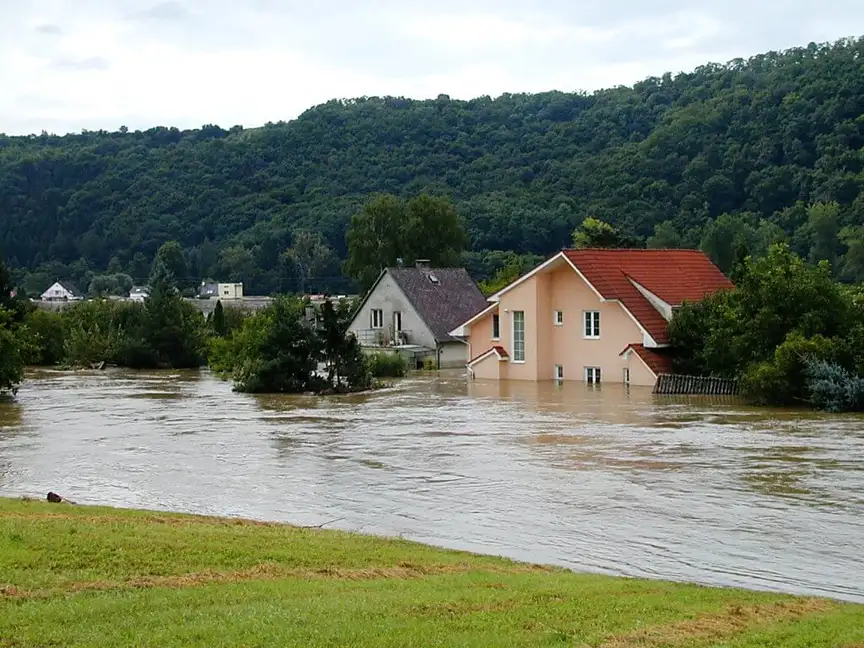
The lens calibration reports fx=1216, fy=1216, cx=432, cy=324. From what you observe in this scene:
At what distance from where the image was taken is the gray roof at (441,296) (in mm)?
58719

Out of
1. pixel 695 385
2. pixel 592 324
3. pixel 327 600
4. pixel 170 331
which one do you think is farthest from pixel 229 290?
pixel 327 600

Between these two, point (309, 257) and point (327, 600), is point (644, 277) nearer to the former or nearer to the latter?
point (327, 600)

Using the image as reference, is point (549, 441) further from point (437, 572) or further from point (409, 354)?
point (409, 354)

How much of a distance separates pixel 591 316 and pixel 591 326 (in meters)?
0.38

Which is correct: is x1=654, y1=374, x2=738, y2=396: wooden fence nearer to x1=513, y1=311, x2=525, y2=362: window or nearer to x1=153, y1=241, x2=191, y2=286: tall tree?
x1=513, y1=311, x2=525, y2=362: window

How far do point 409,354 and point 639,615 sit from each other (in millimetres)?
46604

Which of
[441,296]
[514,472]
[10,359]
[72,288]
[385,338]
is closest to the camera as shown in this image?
[514,472]

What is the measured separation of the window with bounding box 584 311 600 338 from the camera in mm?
45938

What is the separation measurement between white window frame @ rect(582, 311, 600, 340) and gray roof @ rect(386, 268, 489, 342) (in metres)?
12.1

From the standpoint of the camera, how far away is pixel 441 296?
6091 cm

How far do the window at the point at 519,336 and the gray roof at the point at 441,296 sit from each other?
9.20 meters

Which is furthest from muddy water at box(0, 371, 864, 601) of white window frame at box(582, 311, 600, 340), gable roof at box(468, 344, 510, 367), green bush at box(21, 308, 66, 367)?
green bush at box(21, 308, 66, 367)

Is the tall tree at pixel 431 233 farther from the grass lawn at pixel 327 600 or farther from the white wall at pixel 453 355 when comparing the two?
the grass lawn at pixel 327 600

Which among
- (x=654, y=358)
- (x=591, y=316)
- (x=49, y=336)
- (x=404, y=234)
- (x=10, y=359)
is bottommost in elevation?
(x=654, y=358)
